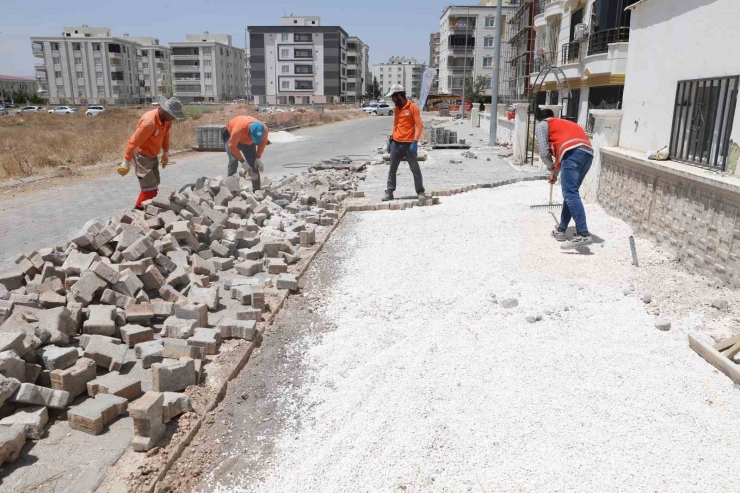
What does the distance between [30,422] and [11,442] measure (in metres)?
0.20

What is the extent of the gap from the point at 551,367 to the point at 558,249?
260 centimetres

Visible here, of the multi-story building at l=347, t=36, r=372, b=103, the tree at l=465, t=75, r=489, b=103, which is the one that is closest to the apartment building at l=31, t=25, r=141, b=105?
the multi-story building at l=347, t=36, r=372, b=103

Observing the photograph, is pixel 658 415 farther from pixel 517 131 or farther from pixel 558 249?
pixel 517 131

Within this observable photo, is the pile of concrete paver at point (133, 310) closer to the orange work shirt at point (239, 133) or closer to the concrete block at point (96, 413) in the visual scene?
the concrete block at point (96, 413)

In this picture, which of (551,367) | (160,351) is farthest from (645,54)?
(160,351)

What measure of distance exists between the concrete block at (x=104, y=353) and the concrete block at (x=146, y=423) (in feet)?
2.60

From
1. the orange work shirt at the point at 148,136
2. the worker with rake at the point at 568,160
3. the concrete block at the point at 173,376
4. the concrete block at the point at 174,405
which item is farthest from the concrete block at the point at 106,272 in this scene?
the worker with rake at the point at 568,160

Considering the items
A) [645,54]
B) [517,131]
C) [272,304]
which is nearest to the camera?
[272,304]

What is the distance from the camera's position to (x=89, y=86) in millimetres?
88812

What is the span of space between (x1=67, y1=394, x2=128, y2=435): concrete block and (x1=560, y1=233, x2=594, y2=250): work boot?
4517 millimetres

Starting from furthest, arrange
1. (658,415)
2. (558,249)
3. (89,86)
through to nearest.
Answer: (89,86) → (558,249) → (658,415)

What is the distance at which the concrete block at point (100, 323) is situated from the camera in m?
3.81

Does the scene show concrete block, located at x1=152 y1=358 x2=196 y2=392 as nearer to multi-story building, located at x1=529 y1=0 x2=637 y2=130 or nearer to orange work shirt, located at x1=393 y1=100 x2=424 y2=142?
orange work shirt, located at x1=393 y1=100 x2=424 y2=142

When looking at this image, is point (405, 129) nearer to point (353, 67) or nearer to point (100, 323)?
point (100, 323)
